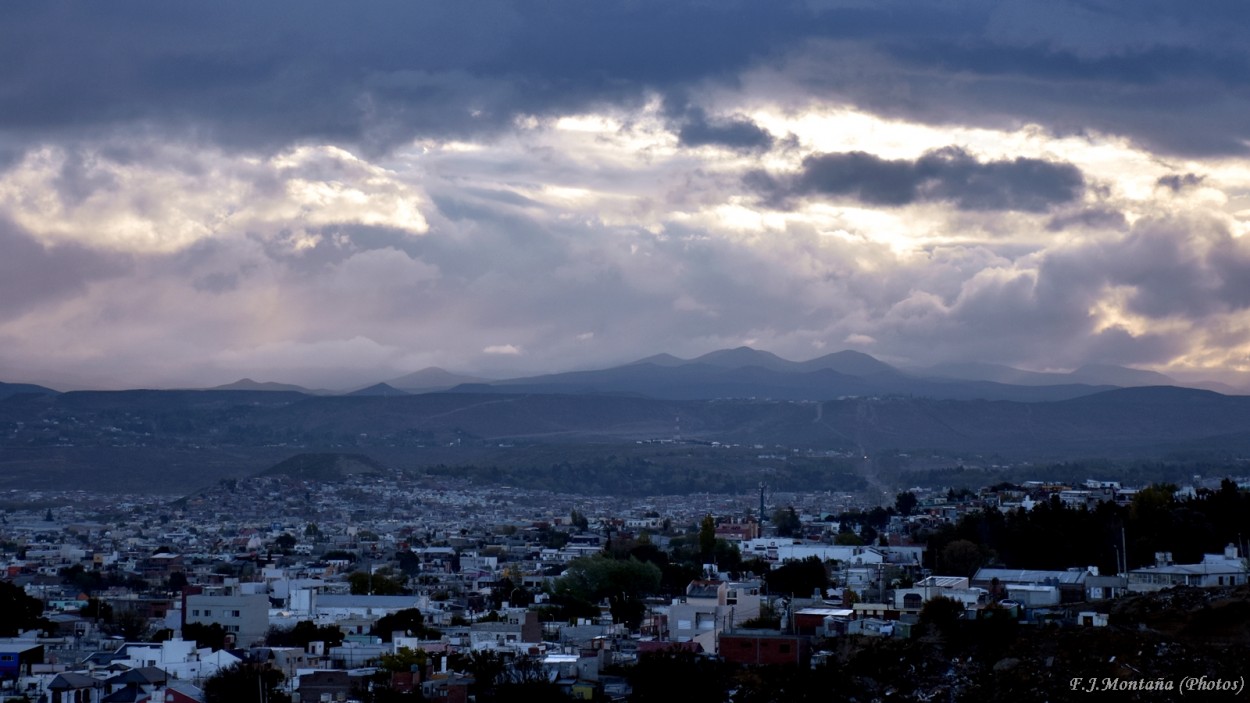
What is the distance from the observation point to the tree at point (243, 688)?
→ 38.6 m

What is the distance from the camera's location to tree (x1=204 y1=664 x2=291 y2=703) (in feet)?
127

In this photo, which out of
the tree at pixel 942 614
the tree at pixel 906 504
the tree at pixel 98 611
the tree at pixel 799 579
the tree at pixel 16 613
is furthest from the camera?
the tree at pixel 906 504

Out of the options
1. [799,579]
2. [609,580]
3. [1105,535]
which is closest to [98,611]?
[609,580]

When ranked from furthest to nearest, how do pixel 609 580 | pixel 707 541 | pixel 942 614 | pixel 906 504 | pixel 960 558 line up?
pixel 906 504, pixel 707 541, pixel 609 580, pixel 960 558, pixel 942 614

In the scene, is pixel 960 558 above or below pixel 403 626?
above

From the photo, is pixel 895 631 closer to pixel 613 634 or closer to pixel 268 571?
pixel 613 634

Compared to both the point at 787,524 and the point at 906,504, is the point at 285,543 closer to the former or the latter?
the point at 787,524

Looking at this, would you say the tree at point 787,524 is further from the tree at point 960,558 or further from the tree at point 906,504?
the tree at point 960,558

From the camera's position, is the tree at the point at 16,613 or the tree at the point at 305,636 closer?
the tree at the point at 305,636

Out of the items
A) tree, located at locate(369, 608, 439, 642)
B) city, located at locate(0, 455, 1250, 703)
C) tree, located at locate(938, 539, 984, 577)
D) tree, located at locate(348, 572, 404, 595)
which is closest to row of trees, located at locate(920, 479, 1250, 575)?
tree, located at locate(938, 539, 984, 577)

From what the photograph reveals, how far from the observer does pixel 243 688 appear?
39.0m

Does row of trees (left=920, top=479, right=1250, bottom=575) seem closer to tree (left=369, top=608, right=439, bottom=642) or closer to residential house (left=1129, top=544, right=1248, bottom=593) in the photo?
residential house (left=1129, top=544, right=1248, bottom=593)

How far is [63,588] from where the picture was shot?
3024 inches

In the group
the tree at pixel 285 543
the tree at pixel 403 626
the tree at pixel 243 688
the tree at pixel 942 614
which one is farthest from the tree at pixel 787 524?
the tree at pixel 243 688
